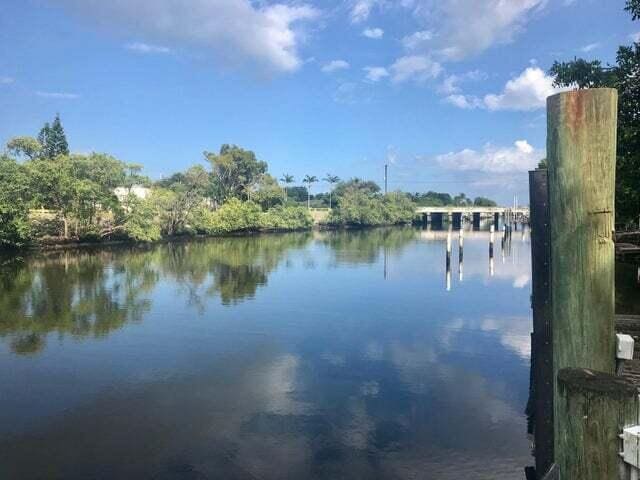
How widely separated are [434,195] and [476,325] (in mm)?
116976

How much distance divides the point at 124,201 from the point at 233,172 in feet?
87.7

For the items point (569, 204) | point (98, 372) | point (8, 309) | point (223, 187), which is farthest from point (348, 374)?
point (223, 187)

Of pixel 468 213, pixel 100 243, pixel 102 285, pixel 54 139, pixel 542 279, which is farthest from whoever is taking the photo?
pixel 468 213

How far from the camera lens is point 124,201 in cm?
4219

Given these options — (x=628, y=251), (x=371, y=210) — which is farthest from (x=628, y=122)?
(x=371, y=210)

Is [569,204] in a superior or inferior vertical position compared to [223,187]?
inferior

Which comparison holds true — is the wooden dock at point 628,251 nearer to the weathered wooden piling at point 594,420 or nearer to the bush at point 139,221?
the weathered wooden piling at point 594,420

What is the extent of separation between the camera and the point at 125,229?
42062 millimetres

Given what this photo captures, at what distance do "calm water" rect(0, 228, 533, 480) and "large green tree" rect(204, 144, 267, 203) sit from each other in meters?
44.0

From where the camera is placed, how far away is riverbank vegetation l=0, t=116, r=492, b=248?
34406mm

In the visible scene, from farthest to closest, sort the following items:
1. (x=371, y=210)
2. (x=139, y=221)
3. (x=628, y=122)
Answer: (x=371, y=210) → (x=139, y=221) → (x=628, y=122)

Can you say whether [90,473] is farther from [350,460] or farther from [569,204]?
[569,204]

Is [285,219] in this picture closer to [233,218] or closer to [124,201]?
[233,218]

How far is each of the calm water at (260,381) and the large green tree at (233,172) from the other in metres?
44.0
